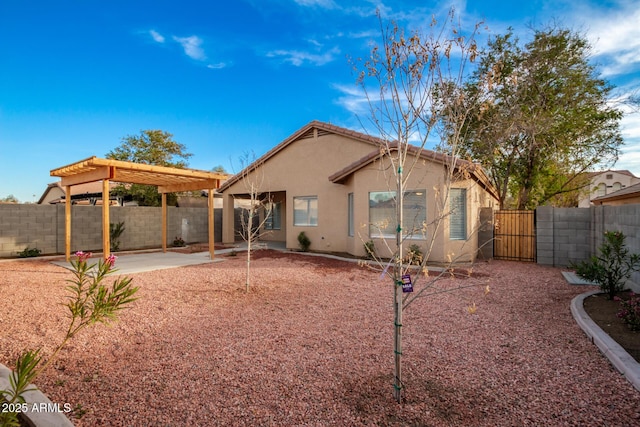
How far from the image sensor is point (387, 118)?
11.1 ft

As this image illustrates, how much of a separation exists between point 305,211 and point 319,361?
11096 millimetres

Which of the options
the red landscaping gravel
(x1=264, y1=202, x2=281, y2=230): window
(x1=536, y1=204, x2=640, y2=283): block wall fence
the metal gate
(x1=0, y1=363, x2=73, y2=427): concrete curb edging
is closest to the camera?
(x1=0, y1=363, x2=73, y2=427): concrete curb edging

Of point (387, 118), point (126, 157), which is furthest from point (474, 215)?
point (126, 157)

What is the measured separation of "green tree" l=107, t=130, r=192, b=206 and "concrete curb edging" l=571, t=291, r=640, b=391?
77.1 ft

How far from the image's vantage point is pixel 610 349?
3.78m

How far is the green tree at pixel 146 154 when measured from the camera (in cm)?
2230

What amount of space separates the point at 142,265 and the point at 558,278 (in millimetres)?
12545

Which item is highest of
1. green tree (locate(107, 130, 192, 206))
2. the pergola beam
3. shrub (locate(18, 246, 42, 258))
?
green tree (locate(107, 130, 192, 206))

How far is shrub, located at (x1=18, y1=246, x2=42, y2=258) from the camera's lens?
12.2 metres

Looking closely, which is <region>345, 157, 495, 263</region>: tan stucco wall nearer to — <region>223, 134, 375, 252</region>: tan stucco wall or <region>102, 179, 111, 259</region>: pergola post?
<region>223, 134, 375, 252</region>: tan stucco wall

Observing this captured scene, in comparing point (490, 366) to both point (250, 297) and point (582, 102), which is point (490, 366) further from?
point (582, 102)

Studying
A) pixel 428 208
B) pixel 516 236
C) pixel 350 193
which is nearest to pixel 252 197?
pixel 350 193

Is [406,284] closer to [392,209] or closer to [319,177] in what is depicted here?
[392,209]

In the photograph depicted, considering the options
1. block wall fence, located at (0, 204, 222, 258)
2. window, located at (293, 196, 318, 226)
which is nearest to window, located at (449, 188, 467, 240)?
window, located at (293, 196, 318, 226)
